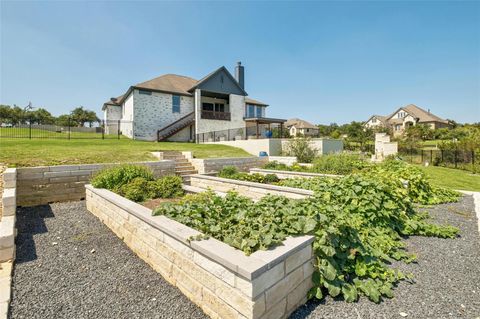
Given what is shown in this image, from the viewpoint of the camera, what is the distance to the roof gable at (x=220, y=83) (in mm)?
24219

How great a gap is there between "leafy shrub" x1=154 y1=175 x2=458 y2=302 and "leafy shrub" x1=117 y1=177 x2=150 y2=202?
150 centimetres

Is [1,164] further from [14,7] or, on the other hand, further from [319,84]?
[319,84]

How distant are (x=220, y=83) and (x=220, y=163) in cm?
1685

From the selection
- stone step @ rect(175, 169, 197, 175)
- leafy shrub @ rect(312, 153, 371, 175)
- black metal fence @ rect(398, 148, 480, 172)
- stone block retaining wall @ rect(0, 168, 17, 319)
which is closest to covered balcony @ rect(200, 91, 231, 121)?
stone step @ rect(175, 169, 197, 175)

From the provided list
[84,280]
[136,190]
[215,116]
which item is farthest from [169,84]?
[84,280]

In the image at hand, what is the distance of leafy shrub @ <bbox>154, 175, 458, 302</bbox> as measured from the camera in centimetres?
271

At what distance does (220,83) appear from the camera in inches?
1000

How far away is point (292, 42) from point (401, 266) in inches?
603

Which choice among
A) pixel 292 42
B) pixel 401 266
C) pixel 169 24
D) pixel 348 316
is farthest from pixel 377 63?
pixel 348 316

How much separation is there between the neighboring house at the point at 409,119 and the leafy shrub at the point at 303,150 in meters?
44.3

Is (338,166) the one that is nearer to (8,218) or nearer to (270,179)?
(270,179)

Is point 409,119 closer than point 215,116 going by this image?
No

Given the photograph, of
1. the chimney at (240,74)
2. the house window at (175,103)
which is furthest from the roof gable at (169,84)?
the chimney at (240,74)

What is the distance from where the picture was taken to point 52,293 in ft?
9.18
